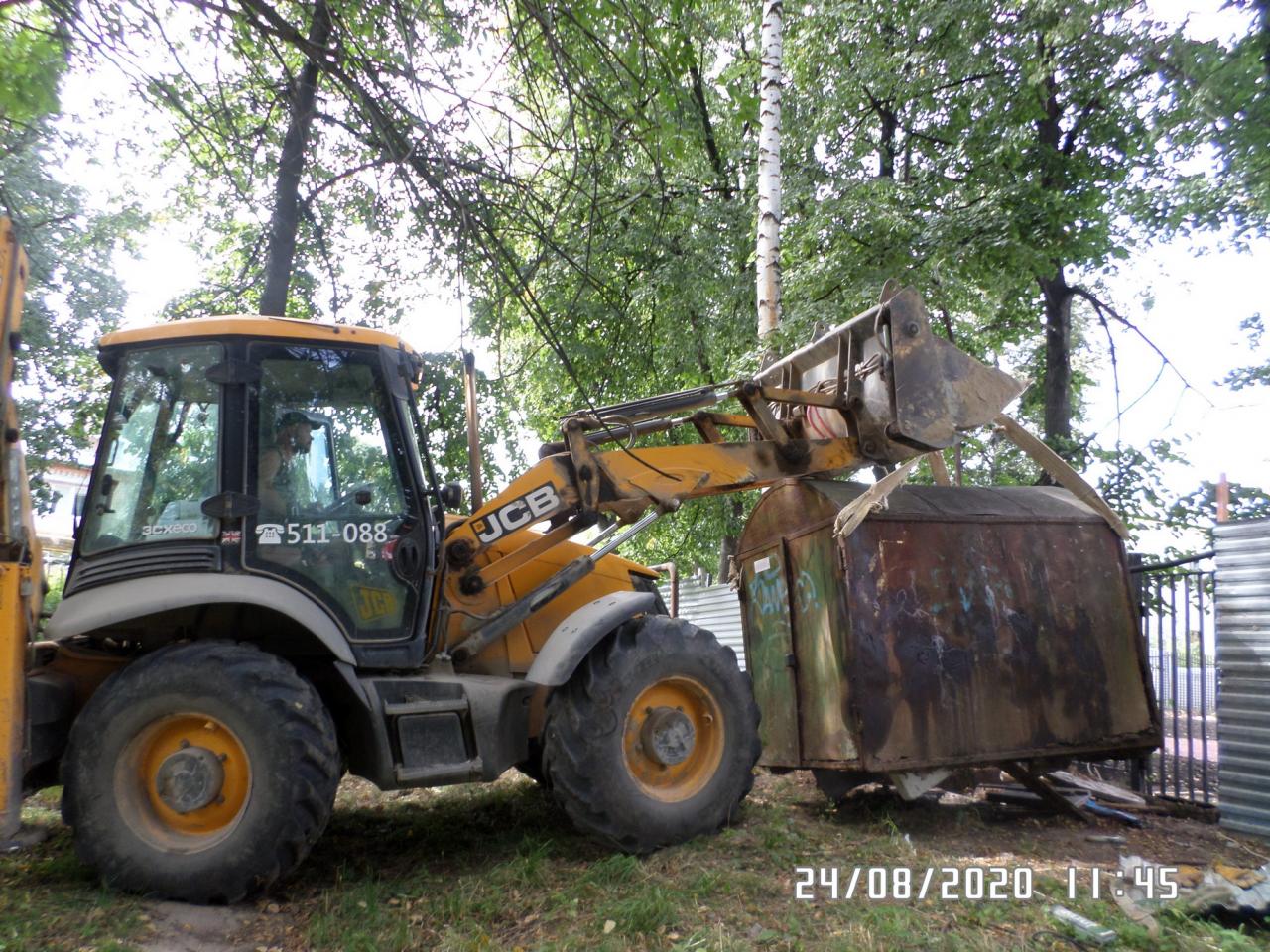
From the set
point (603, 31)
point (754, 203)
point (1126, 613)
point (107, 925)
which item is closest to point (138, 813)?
point (107, 925)

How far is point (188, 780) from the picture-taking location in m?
4.33

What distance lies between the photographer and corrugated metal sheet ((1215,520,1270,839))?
5.56m

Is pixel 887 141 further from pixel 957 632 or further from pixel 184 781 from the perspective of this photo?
pixel 184 781

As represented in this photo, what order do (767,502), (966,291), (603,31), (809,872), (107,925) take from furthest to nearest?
(966,291)
(767,502)
(809,872)
(603,31)
(107,925)

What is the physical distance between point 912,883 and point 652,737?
149 cm

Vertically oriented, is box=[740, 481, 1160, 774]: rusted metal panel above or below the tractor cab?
below

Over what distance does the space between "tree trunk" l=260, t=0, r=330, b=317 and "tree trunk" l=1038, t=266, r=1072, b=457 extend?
9204mm

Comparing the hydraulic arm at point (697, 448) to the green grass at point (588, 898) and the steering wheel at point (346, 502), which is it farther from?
the green grass at point (588, 898)

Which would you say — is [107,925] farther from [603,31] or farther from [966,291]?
[966,291]

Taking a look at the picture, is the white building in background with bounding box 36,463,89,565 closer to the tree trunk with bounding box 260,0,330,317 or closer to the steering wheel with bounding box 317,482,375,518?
the tree trunk with bounding box 260,0,330,317

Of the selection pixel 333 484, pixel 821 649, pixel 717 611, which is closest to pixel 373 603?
pixel 333 484

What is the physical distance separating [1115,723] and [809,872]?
2.99m

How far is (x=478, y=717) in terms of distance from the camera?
4.89m

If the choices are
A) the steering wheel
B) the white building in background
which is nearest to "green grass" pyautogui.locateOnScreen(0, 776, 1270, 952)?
the steering wheel
